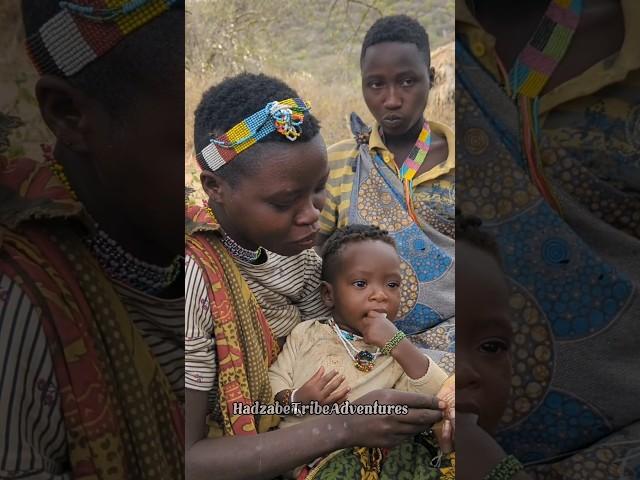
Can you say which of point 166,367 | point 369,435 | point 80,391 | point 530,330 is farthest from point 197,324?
point 530,330

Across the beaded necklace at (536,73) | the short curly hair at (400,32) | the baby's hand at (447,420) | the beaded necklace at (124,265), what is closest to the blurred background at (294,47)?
the short curly hair at (400,32)

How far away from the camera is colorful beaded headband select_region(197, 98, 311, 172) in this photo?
9.19ft

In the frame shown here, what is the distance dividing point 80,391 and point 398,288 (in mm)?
1079

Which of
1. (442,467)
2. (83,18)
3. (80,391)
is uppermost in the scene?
(83,18)

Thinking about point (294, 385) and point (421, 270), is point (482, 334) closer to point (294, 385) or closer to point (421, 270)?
point (421, 270)

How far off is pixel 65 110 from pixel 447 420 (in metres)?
1.63

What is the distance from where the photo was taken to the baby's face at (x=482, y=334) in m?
2.94

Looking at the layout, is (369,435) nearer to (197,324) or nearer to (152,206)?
(197,324)

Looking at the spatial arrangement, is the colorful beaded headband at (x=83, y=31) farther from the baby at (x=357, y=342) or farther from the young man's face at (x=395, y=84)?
the baby at (x=357, y=342)

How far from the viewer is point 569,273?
2.97m

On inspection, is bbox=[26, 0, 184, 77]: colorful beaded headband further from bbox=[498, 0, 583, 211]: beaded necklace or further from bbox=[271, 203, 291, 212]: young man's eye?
bbox=[498, 0, 583, 211]: beaded necklace

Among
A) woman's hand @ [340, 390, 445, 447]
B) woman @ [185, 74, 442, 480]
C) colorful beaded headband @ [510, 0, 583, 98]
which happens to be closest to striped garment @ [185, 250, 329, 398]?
woman @ [185, 74, 442, 480]

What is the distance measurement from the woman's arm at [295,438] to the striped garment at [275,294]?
0.16 metres

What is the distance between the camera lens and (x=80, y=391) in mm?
2684
